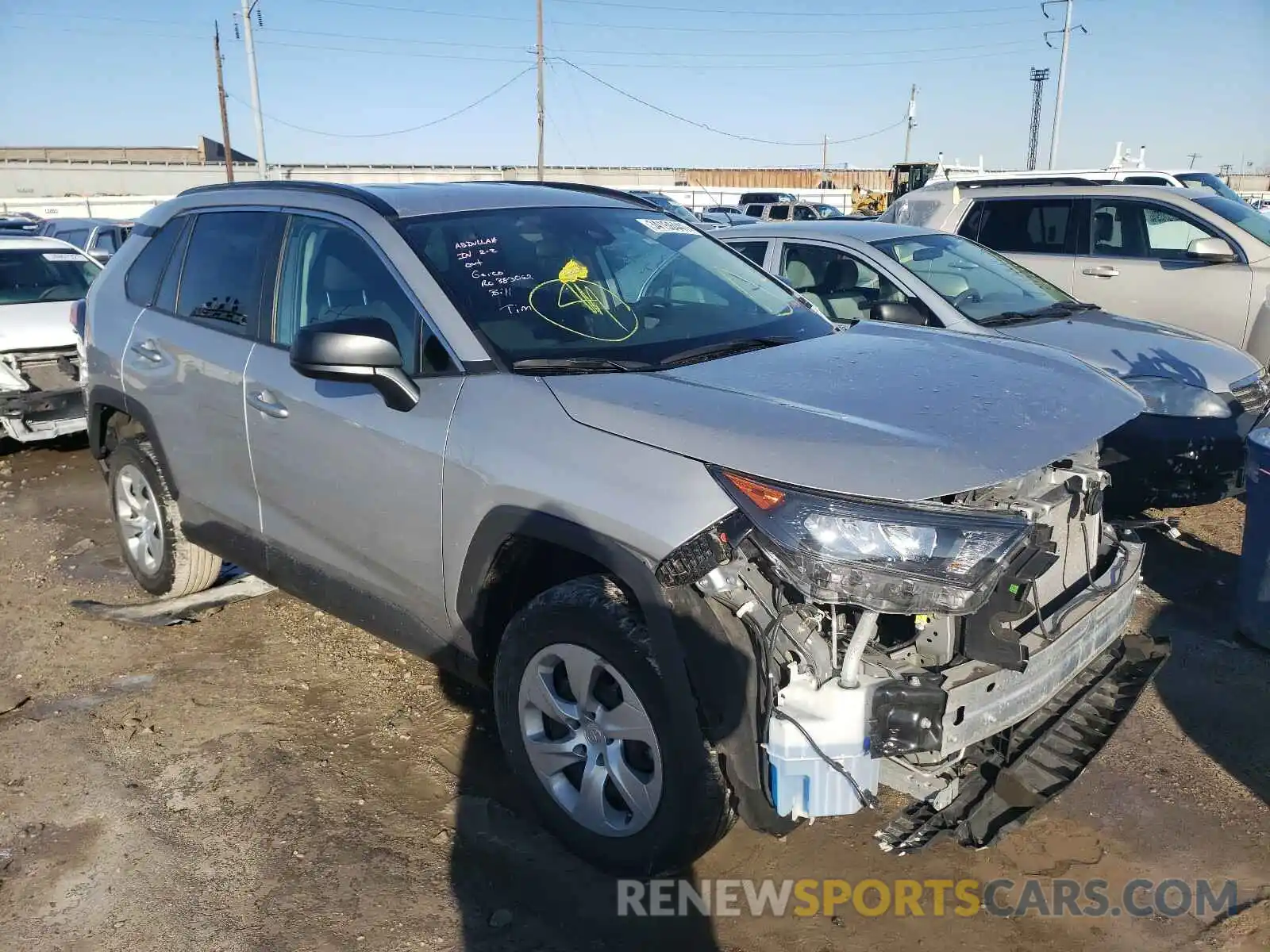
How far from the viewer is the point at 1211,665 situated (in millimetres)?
4332

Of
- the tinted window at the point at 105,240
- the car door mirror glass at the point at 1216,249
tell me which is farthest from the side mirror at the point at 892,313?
the tinted window at the point at 105,240

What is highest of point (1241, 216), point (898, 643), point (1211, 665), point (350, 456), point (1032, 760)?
point (1241, 216)

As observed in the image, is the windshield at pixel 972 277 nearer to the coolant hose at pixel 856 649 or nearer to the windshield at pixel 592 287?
the windshield at pixel 592 287

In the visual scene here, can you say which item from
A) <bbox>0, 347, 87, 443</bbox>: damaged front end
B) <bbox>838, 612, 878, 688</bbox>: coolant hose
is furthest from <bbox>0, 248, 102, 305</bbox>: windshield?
<bbox>838, 612, 878, 688</bbox>: coolant hose

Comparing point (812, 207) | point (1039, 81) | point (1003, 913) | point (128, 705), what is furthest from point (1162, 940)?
point (1039, 81)

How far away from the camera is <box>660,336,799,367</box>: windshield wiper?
317 centimetres

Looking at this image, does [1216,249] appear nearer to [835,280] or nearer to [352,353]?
[835,280]

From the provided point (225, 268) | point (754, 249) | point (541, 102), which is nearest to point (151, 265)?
point (225, 268)

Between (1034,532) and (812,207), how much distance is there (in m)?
27.5

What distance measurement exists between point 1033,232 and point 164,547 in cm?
746

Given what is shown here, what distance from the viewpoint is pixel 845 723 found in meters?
2.39

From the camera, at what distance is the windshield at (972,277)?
6301mm

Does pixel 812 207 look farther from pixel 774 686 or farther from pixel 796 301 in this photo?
pixel 774 686

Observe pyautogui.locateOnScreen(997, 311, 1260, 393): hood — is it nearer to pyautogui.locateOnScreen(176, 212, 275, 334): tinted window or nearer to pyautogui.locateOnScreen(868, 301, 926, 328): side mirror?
pyautogui.locateOnScreen(868, 301, 926, 328): side mirror
